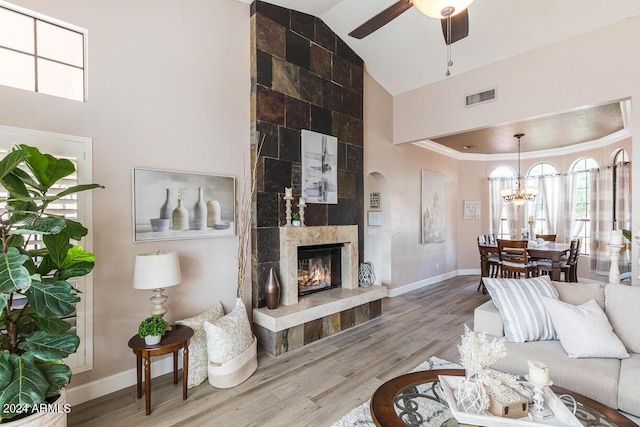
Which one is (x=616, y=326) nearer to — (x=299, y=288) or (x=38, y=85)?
(x=299, y=288)

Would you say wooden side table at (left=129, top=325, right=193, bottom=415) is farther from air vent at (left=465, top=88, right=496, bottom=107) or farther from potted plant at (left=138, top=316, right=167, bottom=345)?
air vent at (left=465, top=88, right=496, bottom=107)

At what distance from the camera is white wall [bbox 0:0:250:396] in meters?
2.47

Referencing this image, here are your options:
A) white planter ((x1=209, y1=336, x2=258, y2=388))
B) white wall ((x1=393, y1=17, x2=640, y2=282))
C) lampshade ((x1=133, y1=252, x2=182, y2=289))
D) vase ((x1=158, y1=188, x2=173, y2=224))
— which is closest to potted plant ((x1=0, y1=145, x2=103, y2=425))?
lampshade ((x1=133, y1=252, x2=182, y2=289))

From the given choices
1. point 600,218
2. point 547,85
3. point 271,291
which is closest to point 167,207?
point 271,291

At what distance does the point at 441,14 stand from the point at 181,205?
2.61 metres

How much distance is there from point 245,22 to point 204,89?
39.8 inches

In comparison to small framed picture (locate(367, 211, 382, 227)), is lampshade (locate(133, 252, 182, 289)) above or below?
below

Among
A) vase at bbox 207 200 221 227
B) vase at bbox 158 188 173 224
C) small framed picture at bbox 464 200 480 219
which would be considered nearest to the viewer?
vase at bbox 158 188 173 224

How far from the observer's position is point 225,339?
264 cm

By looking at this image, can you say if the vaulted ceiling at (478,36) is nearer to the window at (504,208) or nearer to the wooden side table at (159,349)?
the window at (504,208)

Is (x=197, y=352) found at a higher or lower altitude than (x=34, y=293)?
→ lower

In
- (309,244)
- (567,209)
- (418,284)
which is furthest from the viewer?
(567,209)

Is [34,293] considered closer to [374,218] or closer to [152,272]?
[152,272]

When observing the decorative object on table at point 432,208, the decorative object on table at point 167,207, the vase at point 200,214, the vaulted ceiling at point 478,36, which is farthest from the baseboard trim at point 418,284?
the decorative object on table at point 167,207
